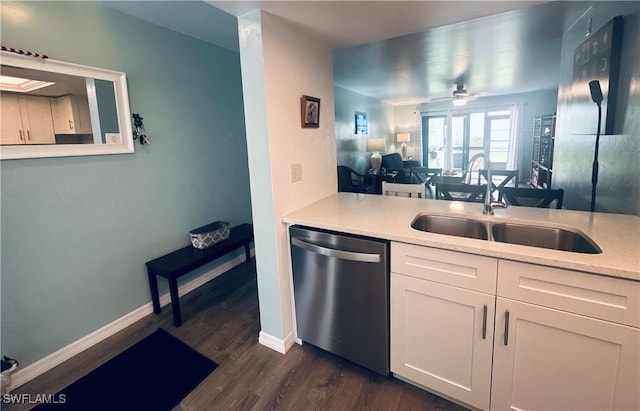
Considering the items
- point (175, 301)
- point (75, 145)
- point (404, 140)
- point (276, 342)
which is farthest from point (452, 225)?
point (404, 140)

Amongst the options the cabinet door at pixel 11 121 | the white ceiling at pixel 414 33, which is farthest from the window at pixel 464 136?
the cabinet door at pixel 11 121

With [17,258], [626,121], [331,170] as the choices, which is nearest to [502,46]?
[626,121]

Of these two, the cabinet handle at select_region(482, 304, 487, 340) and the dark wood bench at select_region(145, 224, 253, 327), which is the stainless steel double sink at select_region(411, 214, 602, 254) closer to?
the cabinet handle at select_region(482, 304, 487, 340)

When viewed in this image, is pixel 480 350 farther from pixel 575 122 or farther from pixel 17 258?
pixel 17 258

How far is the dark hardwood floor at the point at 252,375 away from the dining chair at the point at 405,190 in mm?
1412

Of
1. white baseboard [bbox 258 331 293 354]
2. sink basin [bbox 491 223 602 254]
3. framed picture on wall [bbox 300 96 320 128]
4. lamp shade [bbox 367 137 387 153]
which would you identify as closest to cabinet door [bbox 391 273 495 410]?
sink basin [bbox 491 223 602 254]

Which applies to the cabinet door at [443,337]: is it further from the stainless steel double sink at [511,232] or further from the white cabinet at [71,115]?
the white cabinet at [71,115]

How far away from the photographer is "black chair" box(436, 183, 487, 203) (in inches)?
97.8

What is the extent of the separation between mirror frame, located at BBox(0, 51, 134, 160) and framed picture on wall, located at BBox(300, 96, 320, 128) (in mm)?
1293

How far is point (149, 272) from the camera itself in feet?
7.84

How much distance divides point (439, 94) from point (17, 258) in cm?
761

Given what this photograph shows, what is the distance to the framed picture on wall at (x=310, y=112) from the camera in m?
1.99

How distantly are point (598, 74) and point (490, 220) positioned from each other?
3.66 feet

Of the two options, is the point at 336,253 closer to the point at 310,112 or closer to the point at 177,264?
the point at 310,112
